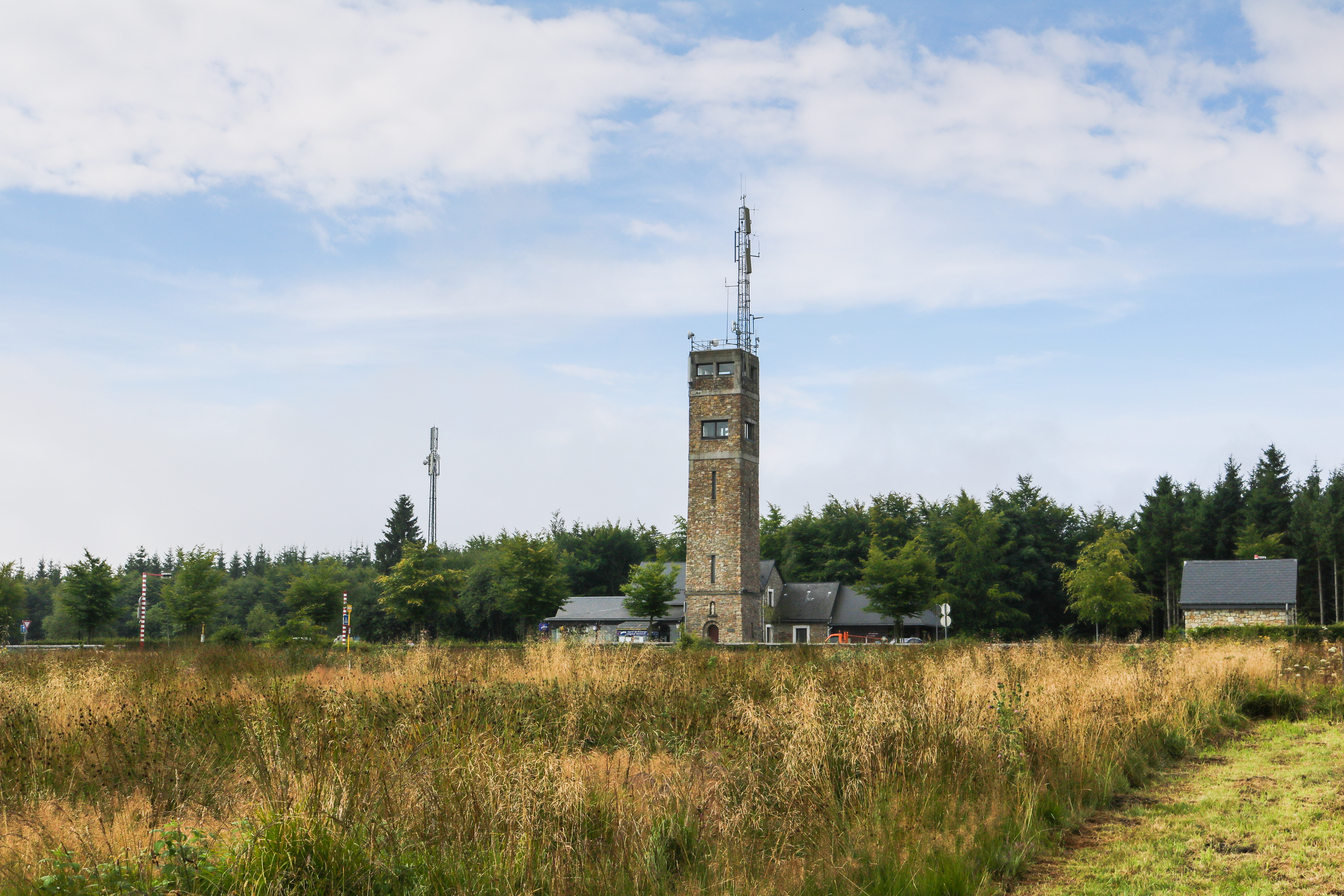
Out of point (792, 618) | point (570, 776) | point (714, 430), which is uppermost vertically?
point (714, 430)

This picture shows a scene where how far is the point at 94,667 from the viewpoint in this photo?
1203 centimetres

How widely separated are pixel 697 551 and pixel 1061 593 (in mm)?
25304

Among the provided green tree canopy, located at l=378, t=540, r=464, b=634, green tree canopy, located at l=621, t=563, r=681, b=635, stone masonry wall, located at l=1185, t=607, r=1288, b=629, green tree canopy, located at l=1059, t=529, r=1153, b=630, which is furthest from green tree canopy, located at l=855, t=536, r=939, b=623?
green tree canopy, located at l=378, t=540, r=464, b=634

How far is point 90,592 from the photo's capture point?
4044 centimetres

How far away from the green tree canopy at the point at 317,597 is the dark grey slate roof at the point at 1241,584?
40.0 m

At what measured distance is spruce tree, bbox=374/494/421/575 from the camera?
82.4 meters

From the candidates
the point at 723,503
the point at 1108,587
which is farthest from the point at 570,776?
the point at 1108,587

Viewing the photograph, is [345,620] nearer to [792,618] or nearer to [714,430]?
[714,430]

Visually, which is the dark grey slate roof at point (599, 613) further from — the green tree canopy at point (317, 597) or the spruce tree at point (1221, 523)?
the spruce tree at point (1221, 523)

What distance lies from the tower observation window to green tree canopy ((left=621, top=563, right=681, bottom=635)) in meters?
8.16

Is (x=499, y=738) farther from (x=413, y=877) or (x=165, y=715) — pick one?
(x=165, y=715)

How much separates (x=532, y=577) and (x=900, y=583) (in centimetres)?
1860

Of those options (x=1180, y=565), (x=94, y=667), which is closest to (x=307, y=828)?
(x=94, y=667)

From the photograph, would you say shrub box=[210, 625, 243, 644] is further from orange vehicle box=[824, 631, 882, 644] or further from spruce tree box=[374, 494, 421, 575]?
spruce tree box=[374, 494, 421, 575]
